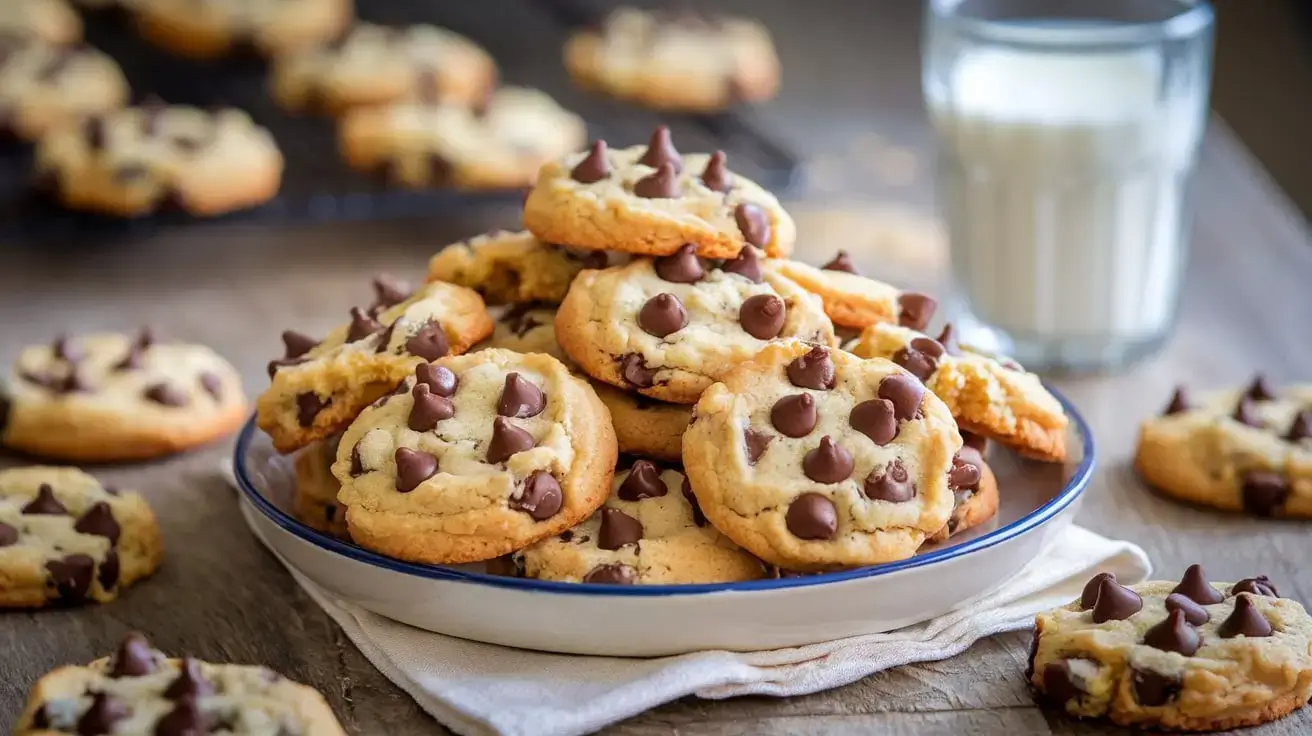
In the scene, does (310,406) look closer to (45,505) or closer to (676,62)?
(45,505)

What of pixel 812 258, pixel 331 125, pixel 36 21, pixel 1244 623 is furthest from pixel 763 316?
pixel 36 21

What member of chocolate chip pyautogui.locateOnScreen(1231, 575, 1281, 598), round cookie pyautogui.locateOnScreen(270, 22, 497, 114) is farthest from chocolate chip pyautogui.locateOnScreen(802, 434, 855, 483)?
round cookie pyautogui.locateOnScreen(270, 22, 497, 114)

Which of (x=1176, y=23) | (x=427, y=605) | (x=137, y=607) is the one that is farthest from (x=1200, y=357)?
(x=137, y=607)

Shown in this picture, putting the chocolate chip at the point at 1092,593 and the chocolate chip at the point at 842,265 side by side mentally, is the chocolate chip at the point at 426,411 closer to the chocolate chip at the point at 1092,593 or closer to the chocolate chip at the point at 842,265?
the chocolate chip at the point at 842,265

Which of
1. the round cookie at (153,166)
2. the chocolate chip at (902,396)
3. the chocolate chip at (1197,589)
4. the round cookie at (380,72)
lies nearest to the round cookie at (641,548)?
the chocolate chip at (902,396)

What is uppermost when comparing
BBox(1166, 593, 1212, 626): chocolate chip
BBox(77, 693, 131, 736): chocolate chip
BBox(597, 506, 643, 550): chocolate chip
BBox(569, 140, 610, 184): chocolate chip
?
BBox(569, 140, 610, 184): chocolate chip

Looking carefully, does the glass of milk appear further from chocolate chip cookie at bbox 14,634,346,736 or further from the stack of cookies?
chocolate chip cookie at bbox 14,634,346,736

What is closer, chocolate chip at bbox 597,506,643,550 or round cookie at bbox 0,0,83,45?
chocolate chip at bbox 597,506,643,550
